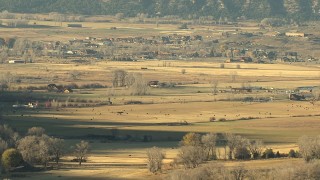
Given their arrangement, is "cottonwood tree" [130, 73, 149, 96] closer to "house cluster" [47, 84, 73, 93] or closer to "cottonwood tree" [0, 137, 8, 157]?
"house cluster" [47, 84, 73, 93]

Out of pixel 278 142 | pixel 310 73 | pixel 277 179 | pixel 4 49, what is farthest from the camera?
pixel 4 49

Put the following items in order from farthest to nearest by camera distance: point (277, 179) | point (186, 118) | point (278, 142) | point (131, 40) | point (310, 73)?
1. point (131, 40)
2. point (310, 73)
3. point (186, 118)
4. point (278, 142)
5. point (277, 179)

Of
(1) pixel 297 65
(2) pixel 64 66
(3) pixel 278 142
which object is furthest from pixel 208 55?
(3) pixel 278 142

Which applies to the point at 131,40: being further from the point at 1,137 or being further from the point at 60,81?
the point at 1,137

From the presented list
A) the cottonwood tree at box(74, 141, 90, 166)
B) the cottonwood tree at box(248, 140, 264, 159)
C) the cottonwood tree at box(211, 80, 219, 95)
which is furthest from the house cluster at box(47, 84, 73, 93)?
the cottonwood tree at box(248, 140, 264, 159)

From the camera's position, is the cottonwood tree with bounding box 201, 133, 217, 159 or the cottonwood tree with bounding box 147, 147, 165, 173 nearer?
the cottonwood tree with bounding box 147, 147, 165, 173

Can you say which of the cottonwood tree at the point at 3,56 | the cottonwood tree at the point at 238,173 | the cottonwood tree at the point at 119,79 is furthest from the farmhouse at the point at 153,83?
the cottonwood tree at the point at 238,173
